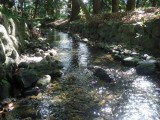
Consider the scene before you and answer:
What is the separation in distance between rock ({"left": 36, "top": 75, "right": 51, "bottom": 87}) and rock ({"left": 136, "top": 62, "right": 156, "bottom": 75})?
3516 mm

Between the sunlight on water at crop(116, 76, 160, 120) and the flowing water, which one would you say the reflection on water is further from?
the sunlight on water at crop(116, 76, 160, 120)

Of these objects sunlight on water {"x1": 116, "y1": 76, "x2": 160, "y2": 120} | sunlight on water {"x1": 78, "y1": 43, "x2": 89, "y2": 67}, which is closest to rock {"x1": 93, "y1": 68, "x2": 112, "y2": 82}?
sunlight on water {"x1": 116, "y1": 76, "x2": 160, "y2": 120}

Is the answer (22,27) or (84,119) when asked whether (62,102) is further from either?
(22,27)

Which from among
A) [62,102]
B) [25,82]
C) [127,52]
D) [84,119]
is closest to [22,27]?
[127,52]

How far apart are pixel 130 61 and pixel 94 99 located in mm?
4481

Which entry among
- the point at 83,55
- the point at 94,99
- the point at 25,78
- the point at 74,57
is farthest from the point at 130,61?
the point at 25,78

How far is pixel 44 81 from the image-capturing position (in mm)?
9234

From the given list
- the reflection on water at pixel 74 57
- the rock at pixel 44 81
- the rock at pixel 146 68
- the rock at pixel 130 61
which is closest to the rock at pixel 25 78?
the rock at pixel 44 81

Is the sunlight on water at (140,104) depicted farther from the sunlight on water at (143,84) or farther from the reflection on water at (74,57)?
the reflection on water at (74,57)

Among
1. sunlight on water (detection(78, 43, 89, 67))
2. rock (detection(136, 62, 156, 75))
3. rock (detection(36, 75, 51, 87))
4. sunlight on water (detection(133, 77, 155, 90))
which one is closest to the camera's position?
rock (detection(36, 75, 51, 87))

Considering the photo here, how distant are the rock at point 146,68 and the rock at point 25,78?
13.3 ft

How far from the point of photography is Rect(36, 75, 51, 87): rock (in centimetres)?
899

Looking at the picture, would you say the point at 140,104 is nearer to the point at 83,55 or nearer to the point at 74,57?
the point at 74,57

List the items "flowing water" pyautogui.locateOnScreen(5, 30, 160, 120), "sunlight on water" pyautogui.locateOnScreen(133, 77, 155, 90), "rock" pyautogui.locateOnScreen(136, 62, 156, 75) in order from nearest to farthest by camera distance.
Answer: "flowing water" pyautogui.locateOnScreen(5, 30, 160, 120), "sunlight on water" pyautogui.locateOnScreen(133, 77, 155, 90), "rock" pyautogui.locateOnScreen(136, 62, 156, 75)
